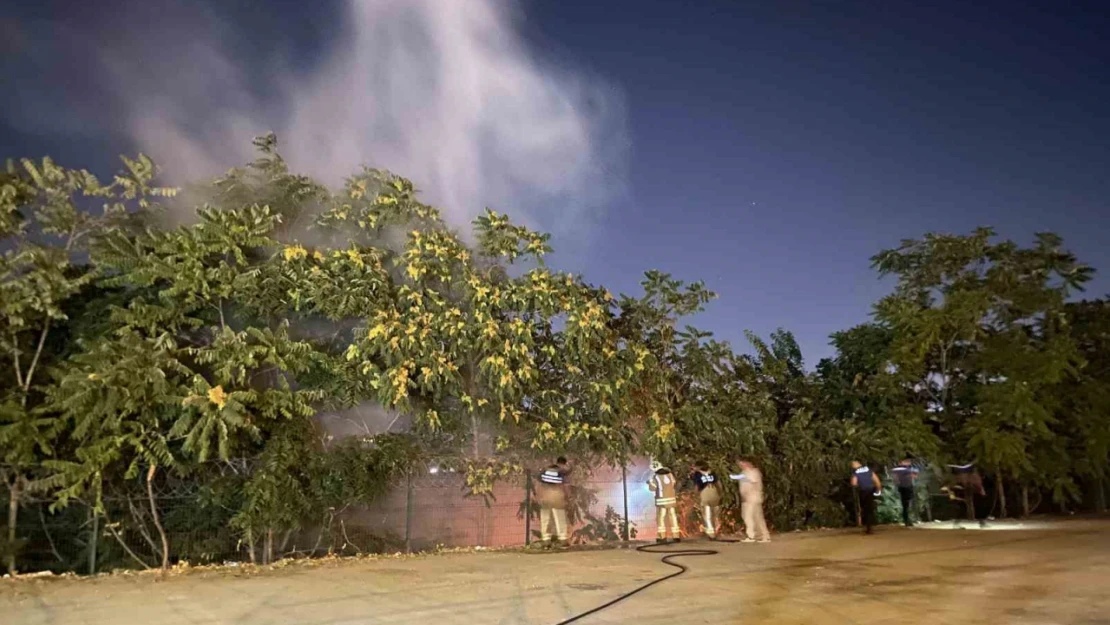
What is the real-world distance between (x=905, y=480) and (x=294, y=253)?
1549 centimetres

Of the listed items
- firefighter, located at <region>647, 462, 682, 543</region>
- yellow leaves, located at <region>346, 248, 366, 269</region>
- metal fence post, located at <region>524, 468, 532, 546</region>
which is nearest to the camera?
yellow leaves, located at <region>346, 248, 366, 269</region>

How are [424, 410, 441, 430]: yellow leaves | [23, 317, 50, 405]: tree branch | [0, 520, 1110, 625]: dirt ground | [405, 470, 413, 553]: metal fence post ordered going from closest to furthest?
[0, 520, 1110, 625]: dirt ground < [23, 317, 50, 405]: tree branch < [424, 410, 441, 430]: yellow leaves < [405, 470, 413, 553]: metal fence post

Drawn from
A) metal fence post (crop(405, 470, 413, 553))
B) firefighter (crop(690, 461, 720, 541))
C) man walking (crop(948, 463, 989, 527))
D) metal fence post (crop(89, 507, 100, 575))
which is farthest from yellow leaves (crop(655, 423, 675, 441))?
metal fence post (crop(89, 507, 100, 575))

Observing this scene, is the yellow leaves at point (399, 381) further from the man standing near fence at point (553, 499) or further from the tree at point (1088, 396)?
the tree at point (1088, 396)

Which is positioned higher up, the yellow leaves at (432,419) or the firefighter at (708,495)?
the yellow leaves at (432,419)

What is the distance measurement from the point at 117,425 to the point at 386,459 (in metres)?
4.24

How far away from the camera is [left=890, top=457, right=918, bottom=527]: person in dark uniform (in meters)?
20.5

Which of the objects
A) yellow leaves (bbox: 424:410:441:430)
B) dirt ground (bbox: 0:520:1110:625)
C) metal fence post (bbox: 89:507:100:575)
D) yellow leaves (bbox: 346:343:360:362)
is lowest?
dirt ground (bbox: 0:520:1110:625)

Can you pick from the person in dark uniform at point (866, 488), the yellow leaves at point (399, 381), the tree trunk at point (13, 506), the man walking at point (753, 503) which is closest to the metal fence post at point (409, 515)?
the yellow leaves at point (399, 381)

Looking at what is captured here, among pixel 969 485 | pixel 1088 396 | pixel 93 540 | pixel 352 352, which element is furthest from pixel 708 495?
pixel 1088 396

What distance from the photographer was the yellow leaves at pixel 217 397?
1215 centimetres

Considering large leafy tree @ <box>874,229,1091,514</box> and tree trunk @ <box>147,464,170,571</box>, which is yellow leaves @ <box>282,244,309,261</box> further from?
large leafy tree @ <box>874,229,1091,514</box>

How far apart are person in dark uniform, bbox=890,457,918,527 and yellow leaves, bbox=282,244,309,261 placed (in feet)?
49.4

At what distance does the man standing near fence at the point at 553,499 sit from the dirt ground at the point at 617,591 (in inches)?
48.5
